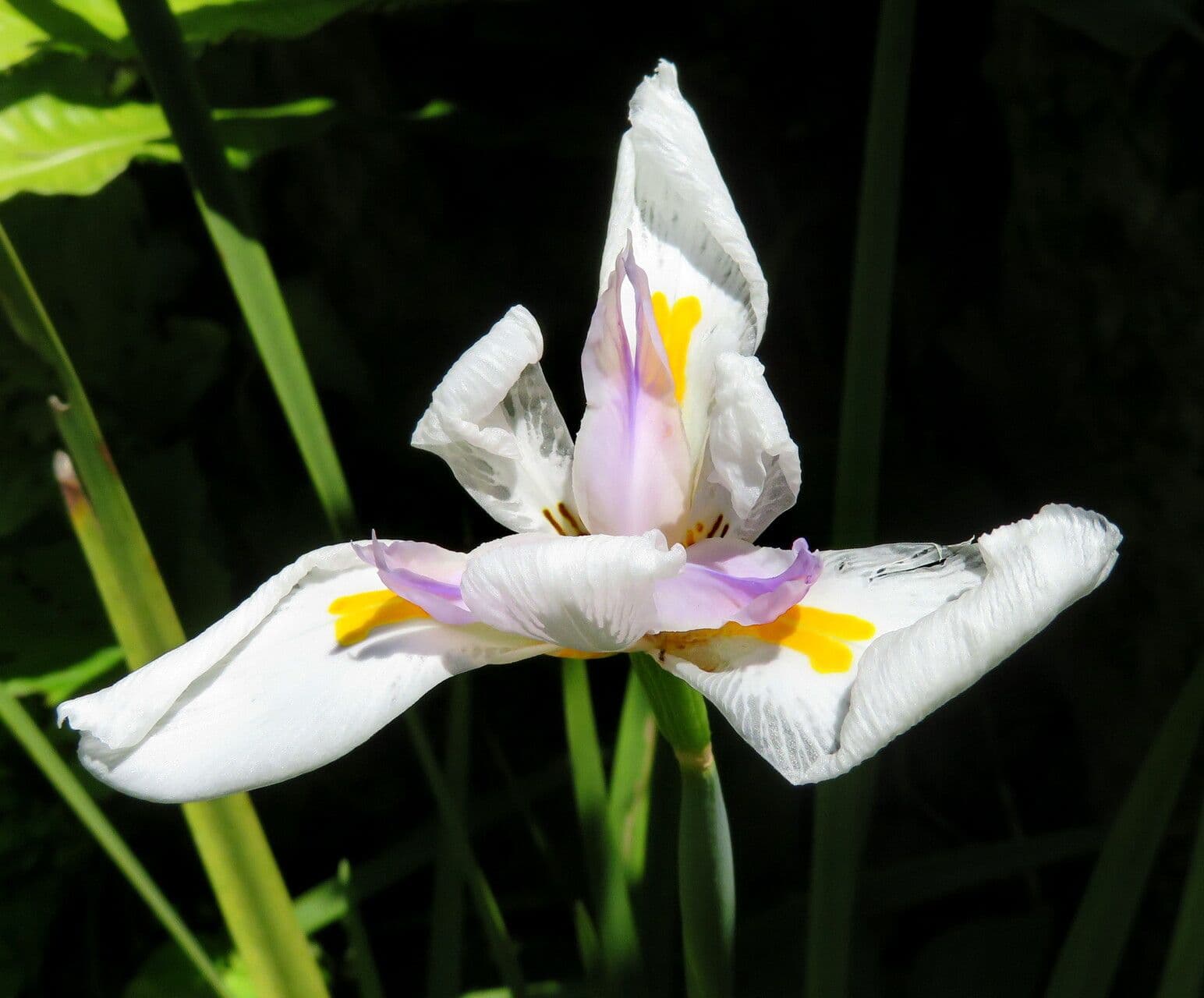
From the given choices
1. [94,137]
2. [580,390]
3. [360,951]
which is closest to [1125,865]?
[360,951]

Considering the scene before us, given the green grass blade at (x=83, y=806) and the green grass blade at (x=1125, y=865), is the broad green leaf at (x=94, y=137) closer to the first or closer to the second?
the green grass blade at (x=83, y=806)

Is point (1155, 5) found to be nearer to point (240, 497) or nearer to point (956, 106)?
point (956, 106)

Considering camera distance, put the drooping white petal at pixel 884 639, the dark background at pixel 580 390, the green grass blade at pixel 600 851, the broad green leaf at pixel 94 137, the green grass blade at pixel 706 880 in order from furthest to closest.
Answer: the dark background at pixel 580 390 → the broad green leaf at pixel 94 137 → the green grass blade at pixel 600 851 → the green grass blade at pixel 706 880 → the drooping white petal at pixel 884 639

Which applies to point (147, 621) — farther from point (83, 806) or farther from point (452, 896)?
point (452, 896)

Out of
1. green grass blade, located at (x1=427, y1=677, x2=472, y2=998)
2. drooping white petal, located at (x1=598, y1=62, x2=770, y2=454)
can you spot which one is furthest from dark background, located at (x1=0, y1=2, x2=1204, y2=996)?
drooping white petal, located at (x1=598, y1=62, x2=770, y2=454)

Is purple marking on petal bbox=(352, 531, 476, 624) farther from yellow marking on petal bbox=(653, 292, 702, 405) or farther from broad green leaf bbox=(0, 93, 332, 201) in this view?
broad green leaf bbox=(0, 93, 332, 201)

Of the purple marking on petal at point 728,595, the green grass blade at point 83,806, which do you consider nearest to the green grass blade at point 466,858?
the green grass blade at point 83,806

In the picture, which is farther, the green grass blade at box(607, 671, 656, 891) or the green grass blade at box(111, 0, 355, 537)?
the green grass blade at box(607, 671, 656, 891)
